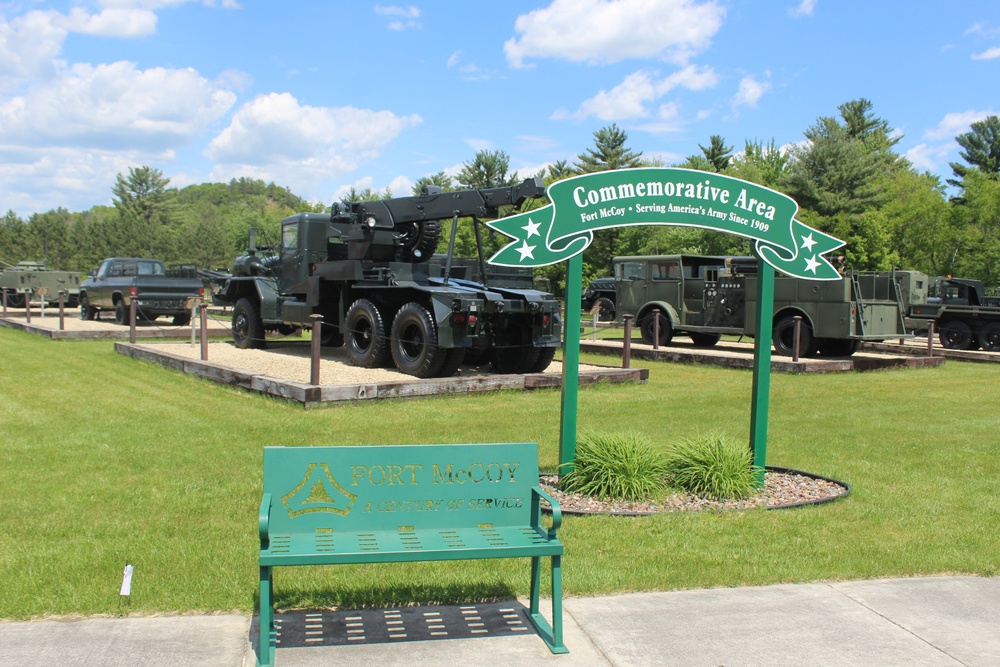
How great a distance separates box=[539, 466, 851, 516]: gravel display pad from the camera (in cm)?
652

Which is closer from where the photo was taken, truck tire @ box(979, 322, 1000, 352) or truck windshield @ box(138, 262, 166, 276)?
truck tire @ box(979, 322, 1000, 352)

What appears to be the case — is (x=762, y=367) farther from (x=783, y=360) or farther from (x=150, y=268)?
(x=150, y=268)

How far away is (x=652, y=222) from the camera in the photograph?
22.7 ft

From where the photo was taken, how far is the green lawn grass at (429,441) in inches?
197

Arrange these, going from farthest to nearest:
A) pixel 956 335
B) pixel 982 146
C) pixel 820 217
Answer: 1. pixel 982 146
2. pixel 820 217
3. pixel 956 335

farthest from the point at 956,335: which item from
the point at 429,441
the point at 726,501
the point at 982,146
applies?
the point at 982,146

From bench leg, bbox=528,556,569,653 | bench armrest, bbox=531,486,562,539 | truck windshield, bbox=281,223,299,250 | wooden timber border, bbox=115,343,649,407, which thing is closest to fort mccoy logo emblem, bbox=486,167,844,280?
bench armrest, bbox=531,486,562,539

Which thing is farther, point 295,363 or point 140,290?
point 140,290

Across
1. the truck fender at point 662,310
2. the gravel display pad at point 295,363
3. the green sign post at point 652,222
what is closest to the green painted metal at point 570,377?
the green sign post at point 652,222

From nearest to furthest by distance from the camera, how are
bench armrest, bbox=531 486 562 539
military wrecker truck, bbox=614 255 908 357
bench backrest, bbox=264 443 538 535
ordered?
bench armrest, bbox=531 486 562 539, bench backrest, bbox=264 443 538 535, military wrecker truck, bbox=614 255 908 357

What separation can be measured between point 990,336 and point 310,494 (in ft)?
70.4

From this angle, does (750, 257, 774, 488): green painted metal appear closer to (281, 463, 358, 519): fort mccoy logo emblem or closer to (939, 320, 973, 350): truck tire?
(281, 463, 358, 519): fort mccoy logo emblem

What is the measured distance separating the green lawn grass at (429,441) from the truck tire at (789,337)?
4988 millimetres

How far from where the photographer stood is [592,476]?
22.5 ft
